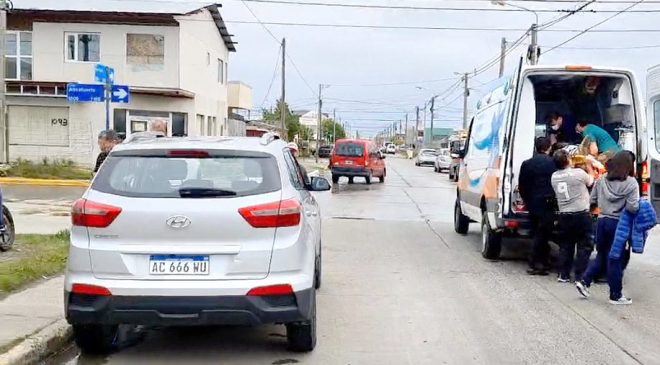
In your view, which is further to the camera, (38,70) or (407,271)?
(38,70)

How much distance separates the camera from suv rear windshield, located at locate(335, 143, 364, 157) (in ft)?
110

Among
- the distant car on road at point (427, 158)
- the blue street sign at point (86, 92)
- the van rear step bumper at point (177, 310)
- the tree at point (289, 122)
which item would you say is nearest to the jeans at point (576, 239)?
the van rear step bumper at point (177, 310)

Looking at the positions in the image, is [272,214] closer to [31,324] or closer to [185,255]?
[185,255]

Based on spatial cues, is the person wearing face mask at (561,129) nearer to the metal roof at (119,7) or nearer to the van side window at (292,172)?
the van side window at (292,172)

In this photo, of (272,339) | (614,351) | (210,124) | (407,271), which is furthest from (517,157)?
(210,124)

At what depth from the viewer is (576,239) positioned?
9.80 metres

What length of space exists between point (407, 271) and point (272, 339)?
3.99m

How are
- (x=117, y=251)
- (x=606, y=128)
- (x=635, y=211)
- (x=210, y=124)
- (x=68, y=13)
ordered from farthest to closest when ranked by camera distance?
1. (x=210, y=124)
2. (x=68, y=13)
3. (x=606, y=128)
4. (x=635, y=211)
5. (x=117, y=251)

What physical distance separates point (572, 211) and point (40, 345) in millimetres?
6425

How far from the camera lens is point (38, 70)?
105 feet

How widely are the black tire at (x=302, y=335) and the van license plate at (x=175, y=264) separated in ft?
3.25

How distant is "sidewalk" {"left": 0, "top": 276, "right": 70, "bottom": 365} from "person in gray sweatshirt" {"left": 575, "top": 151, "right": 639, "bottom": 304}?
564 centimetres

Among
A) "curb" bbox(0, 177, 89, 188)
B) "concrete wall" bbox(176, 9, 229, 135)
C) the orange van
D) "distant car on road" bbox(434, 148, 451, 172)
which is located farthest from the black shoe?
"distant car on road" bbox(434, 148, 451, 172)

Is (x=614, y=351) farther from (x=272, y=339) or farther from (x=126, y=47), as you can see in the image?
(x=126, y=47)
